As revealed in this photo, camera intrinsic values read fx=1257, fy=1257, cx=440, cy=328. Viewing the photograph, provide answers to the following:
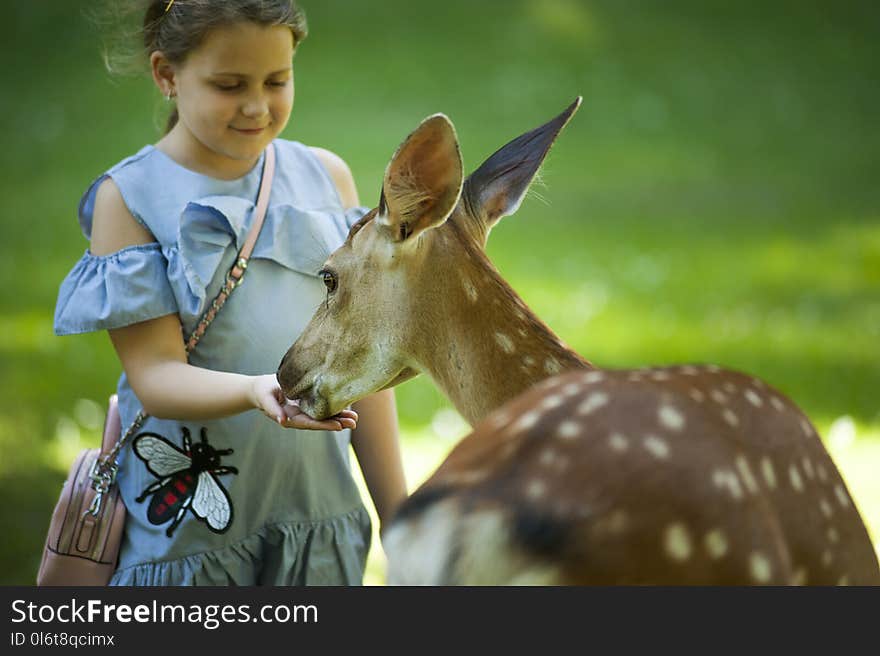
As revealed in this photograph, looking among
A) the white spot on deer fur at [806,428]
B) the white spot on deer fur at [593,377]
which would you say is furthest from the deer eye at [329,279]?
the white spot on deer fur at [806,428]

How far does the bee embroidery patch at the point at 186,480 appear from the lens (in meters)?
3.07

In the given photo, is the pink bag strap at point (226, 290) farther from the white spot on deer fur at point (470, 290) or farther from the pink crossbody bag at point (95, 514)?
the white spot on deer fur at point (470, 290)

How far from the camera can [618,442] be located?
187 centimetres

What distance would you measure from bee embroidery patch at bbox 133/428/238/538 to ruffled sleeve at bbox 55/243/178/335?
0.34m

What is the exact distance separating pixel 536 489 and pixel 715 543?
269 mm

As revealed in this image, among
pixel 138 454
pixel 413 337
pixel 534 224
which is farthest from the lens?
pixel 534 224

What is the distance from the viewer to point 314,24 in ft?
43.8

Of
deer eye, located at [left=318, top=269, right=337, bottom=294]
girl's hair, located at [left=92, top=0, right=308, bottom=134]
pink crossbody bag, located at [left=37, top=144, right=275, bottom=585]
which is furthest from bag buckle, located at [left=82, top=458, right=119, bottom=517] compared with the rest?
girl's hair, located at [left=92, top=0, right=308, bottom=134]

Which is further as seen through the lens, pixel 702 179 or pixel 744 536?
pixel 702 179

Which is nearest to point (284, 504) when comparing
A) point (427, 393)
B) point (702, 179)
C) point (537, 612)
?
point (537, 612)

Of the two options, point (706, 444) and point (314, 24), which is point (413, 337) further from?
point (314, 24)

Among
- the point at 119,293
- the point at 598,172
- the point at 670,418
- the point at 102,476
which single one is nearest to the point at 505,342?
the point at 670,418

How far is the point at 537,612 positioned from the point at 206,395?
1.22 m

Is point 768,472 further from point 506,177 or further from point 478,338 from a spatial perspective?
point 506,177
